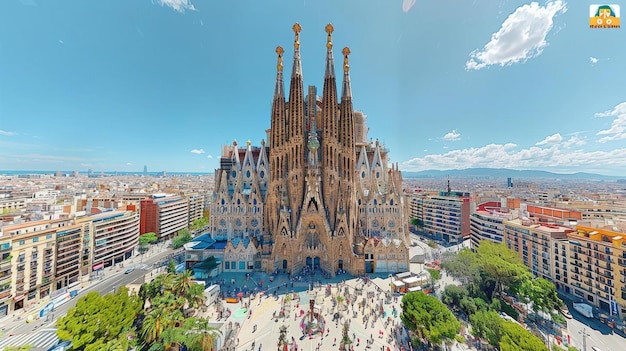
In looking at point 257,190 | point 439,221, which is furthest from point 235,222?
point 439,221

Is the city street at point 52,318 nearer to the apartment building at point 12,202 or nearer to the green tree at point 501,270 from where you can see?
the apartment building at point 12,202

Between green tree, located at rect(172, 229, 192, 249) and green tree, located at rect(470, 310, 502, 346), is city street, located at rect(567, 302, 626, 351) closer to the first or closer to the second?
green tree, located at rect(470, 310, 502, 346)

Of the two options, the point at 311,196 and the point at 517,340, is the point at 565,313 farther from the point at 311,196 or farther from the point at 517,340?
the point at 311,196

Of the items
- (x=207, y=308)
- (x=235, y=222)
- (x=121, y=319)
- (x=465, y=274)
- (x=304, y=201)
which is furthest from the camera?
(x=235, y=222)

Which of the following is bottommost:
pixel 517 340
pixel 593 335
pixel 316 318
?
pixel 593 335

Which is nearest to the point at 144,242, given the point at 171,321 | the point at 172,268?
the point at 172,268

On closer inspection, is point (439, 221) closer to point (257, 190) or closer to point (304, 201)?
point (304, 201)
